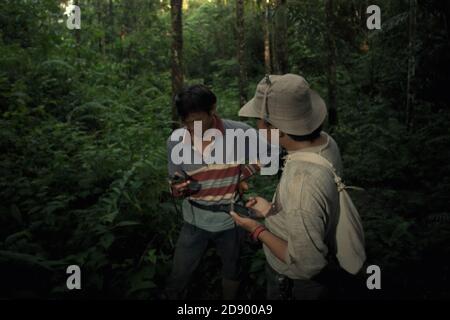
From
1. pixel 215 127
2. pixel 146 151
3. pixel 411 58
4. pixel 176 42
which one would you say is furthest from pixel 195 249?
pixel 411 58

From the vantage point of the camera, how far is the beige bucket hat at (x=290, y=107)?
8.09 feet

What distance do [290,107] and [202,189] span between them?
1.65 meters

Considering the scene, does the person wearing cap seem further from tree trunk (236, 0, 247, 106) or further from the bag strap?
tree trunk (236, 0, 247, 106)

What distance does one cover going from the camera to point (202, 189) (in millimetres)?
3873

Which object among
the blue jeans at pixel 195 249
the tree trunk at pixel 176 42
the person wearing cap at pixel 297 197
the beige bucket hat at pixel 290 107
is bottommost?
the blue jeans at pixel 195 249

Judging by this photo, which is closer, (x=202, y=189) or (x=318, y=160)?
(x=318, y=160)

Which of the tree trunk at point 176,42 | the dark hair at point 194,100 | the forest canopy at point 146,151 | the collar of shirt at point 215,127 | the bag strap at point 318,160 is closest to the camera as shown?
the bag strap at point 318,160

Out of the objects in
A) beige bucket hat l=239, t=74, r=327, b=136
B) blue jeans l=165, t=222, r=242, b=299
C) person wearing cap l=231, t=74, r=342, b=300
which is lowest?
blue jeans l=165, t=222, r=242, b=299

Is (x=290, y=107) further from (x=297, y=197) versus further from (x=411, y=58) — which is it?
(x=411, y=58)

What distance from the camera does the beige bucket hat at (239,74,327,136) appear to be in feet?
8.09

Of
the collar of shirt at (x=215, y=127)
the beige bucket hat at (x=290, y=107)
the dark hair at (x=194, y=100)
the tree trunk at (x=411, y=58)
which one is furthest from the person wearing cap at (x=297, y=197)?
the tree trunk at (x=411, y=58)

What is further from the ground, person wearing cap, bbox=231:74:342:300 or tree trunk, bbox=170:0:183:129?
tree trunk, bbox=170:0:183:129

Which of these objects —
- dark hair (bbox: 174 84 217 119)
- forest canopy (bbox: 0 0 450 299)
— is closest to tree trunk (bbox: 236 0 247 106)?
forest canopy (bbox: 0 0 450 299)

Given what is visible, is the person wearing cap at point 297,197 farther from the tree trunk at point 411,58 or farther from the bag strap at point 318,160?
the tree trunk at point 411,58
